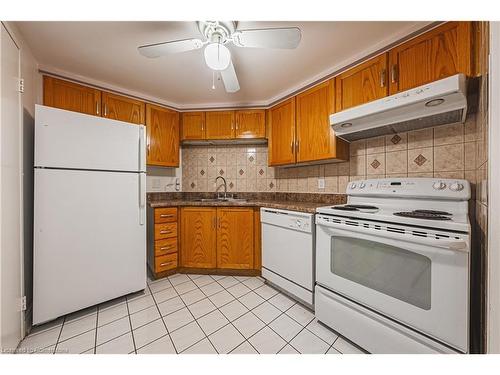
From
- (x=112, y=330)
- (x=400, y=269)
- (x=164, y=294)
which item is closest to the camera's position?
(x=400, y=269)

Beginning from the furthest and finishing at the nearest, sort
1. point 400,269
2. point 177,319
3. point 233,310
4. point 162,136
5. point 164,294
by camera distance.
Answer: point 162,136 < point 164,294 < point 233,310 < point 177,319 < point 400,269

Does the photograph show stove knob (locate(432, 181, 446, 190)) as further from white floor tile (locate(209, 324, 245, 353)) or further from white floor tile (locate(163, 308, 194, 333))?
white floor tile (locate(163, 308, 194, 333))

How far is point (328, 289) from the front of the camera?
139cm

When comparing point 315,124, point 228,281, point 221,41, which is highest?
point 221,41

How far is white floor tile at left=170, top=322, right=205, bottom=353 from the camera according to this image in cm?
124

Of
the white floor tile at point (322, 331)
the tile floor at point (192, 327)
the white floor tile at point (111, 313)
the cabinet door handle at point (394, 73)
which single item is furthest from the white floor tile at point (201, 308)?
the cabinet door handle at point (394, 73)

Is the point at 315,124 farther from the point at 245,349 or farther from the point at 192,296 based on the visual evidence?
the point at 192,296

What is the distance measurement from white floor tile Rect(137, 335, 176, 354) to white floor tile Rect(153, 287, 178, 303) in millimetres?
518

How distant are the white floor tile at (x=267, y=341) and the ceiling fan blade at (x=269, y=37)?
1.80 meters

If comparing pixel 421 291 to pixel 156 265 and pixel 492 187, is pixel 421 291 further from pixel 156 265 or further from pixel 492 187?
pixel 156 265

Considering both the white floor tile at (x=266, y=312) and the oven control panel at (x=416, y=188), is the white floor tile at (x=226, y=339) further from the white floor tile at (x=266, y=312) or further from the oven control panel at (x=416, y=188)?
the oven control panel at (x=416, y=188)

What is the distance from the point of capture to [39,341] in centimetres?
125

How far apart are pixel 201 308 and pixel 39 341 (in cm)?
100

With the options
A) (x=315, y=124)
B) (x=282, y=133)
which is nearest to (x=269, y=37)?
(x=315, y=124)
